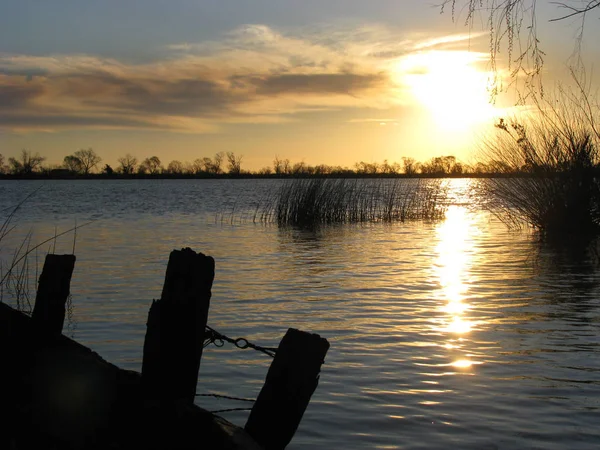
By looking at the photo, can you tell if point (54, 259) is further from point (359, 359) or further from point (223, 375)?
point (359, 359)

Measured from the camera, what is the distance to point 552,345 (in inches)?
275

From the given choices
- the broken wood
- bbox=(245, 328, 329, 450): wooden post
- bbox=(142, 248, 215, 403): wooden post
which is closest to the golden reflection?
bbox=(245, 328, 329, 450): wooden post

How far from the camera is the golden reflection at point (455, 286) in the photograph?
711cm

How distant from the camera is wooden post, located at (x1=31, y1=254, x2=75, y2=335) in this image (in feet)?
13.0

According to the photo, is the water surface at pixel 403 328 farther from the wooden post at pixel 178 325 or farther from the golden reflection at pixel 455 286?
the wooden post at pixel 178 325

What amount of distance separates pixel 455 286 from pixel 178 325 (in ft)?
26.3

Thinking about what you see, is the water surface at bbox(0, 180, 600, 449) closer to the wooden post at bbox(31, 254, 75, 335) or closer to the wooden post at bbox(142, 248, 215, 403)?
the wooden post at bbox(142, 248, 215, 403)

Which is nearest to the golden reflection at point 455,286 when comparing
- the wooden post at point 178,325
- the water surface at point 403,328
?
the water surface at point 403,328

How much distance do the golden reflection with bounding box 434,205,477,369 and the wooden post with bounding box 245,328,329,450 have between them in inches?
124

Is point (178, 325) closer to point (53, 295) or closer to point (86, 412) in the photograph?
point (86, 412)

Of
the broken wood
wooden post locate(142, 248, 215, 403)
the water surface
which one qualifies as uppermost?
wooden post locate(142, 248, 215, 403)

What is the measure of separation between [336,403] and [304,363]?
6.59 feet

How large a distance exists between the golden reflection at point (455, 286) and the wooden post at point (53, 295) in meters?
3.63

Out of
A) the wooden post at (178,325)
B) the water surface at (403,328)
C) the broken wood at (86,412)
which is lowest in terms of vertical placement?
the water surface at (403,328)
